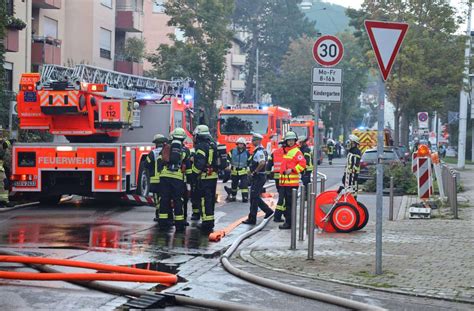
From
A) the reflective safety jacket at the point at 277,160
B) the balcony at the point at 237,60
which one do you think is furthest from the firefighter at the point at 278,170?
the balcony at the point at 237,60

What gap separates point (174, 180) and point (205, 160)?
2.03 ft

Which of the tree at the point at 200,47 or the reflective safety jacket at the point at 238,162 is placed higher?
the tree at the point at 200,47

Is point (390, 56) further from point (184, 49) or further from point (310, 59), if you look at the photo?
point (310, 59)

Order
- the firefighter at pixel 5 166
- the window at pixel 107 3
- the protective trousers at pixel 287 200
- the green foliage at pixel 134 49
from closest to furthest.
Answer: the protective trousers at pixel 287 200, the firefighter at pixel 5 166, the window at pixel 107 3, the green foliage at pixel 134 49

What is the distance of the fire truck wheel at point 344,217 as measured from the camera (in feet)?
45.5

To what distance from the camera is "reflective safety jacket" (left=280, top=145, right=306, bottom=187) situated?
1440 cm

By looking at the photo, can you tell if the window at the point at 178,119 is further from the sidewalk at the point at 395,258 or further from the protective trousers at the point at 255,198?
the sidewalk at the point at 395,258

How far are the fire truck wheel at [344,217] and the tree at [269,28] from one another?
63.5m

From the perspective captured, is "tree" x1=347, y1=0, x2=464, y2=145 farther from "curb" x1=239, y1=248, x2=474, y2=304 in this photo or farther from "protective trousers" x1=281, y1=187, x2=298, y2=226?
"curb" x1=239, y1=248, x2=474, y2=304

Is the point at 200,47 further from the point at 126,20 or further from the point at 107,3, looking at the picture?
the point at 107,3

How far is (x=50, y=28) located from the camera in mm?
36438

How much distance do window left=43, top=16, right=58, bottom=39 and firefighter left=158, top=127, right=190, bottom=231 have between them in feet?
76.7

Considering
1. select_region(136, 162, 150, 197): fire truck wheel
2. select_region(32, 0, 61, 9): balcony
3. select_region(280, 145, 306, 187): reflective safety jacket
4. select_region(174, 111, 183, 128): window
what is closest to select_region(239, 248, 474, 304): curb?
select_region(280, 145, 306, 187): reflective safety jacket

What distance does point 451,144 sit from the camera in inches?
2936
